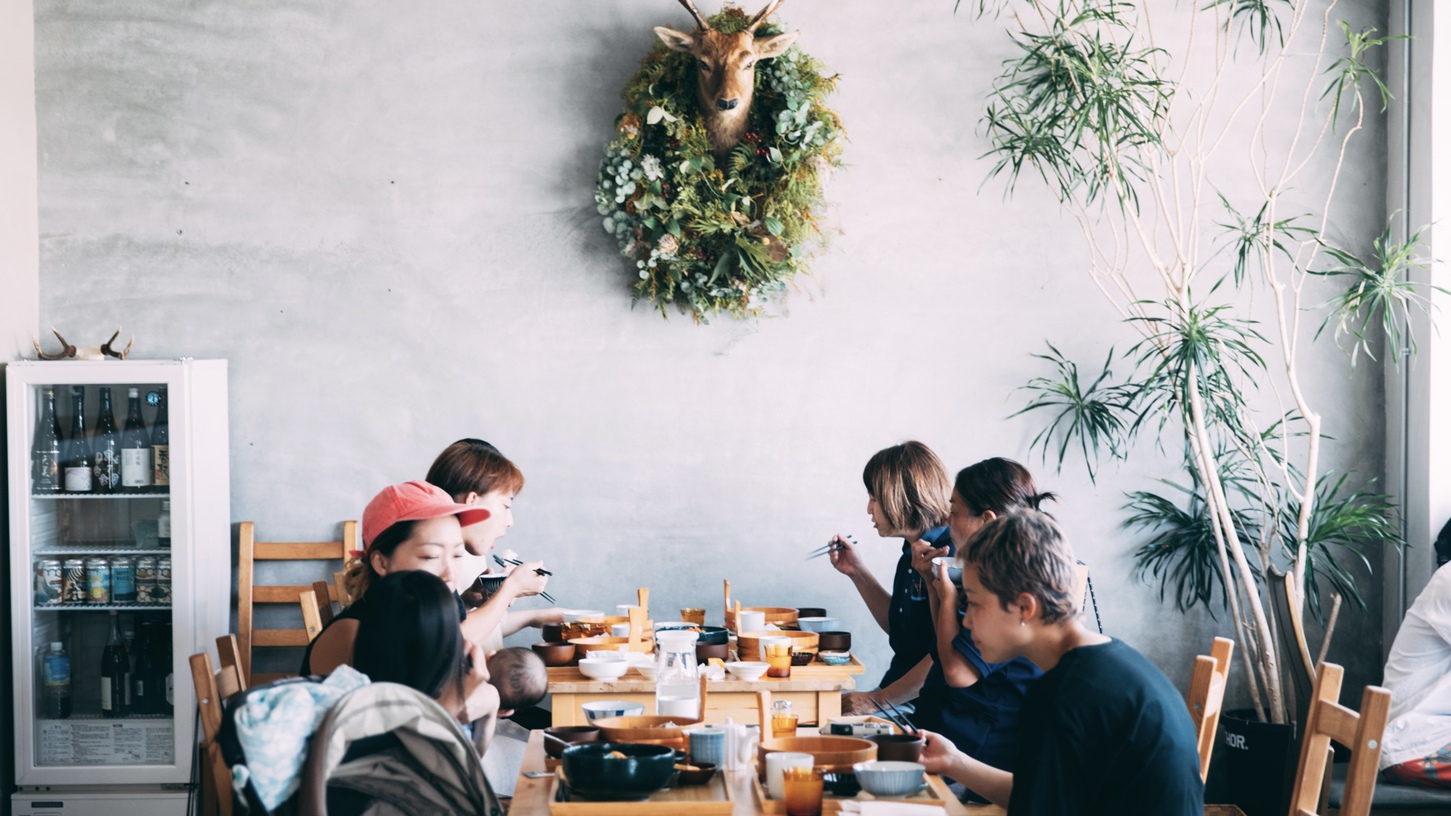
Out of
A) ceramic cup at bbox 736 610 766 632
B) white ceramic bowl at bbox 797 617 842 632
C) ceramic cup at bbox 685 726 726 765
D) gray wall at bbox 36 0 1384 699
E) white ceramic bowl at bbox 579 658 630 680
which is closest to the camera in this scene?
ceramic cup at bbox 685 726 726 765

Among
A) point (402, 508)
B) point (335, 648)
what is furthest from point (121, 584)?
point (335, 648)

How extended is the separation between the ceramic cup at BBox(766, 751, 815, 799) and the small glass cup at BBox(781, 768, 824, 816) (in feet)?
0.16

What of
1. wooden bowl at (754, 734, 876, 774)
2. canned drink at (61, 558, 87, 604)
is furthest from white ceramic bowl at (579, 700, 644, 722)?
canned drink at (61, 558, 87, 604)

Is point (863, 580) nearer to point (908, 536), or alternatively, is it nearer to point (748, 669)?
point (908, 536)

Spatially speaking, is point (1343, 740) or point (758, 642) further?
point (758, 642)

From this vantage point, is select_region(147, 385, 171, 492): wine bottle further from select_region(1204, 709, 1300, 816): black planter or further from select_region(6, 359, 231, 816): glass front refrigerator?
select_region(1204, 709, 1300, 816): black planter

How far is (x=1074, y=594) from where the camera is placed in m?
1.95

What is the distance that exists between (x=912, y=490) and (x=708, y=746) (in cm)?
147

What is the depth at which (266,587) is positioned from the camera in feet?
14.3

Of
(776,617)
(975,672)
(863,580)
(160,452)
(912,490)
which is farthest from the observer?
(160,452)

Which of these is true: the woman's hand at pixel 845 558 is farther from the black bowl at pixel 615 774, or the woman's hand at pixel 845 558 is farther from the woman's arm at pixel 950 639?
the black bowl at pixel 615 774

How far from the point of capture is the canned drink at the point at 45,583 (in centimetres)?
412

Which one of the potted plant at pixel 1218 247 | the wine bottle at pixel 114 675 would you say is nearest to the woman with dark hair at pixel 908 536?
the potted plant at pixel 1218 247

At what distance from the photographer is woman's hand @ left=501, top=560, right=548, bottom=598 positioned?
324 cm
